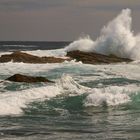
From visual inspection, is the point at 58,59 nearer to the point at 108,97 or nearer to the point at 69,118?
the point at 108,97

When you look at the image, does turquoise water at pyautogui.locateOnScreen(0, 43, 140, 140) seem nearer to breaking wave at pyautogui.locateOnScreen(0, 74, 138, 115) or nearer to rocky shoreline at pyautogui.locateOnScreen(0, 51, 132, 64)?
breaking wave at pyautogui.locateOnScreen(0, 74, 138, 115)

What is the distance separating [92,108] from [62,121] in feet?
9.34

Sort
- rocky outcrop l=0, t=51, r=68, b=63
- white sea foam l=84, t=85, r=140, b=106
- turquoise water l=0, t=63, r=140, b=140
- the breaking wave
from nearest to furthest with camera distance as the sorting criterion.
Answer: turquoise water l=0, t=63, r=140, b=140 → the breaking wave → white sea foam l=84, t=85, r=140, b=106 → rocky outcrop l=0, t=51, r=68, b=63

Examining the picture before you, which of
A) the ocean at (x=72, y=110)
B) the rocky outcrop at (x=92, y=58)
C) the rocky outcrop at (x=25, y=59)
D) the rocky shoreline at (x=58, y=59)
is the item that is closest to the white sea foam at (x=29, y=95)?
the ocean at (x=72, y=110)

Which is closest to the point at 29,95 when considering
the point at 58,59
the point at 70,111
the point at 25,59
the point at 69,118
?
the point at 70,111

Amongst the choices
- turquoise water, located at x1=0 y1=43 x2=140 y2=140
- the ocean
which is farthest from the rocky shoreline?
turquoise water, located at x1=0 y1=43 x2=140 y2=140

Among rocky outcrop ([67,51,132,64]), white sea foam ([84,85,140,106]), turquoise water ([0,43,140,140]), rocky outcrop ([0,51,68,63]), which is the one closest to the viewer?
turquoise water ([0,43,140,140])

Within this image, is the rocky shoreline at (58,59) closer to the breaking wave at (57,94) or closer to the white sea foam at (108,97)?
the breaking wave at (57,94)

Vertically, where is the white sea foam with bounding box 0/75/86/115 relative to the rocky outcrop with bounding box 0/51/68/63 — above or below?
below

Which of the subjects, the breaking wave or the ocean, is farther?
the breaking wave

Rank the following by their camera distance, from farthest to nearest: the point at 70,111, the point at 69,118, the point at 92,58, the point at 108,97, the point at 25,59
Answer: the point at 92,58
the point at 25,59
the point at 108,97
the point at 70,111
the point at 69,118

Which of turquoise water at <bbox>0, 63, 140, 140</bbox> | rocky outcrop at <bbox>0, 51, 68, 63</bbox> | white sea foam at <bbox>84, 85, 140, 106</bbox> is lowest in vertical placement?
turquoise water at <bbox>0, 63, 140, 140</bbox>

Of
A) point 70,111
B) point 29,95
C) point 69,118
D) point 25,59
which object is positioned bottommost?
point 69,118

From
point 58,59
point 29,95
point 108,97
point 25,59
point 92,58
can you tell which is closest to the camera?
point 108,97
